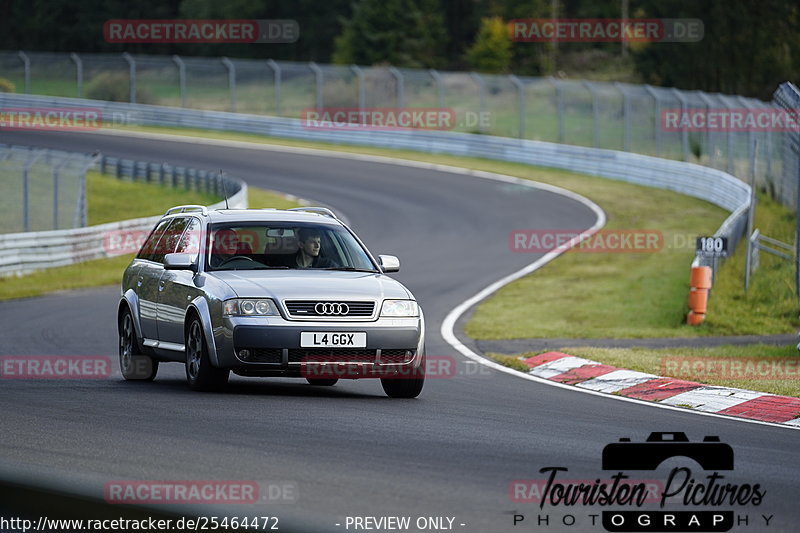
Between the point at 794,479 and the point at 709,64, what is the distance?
166 feet

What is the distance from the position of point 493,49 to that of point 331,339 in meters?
76.0

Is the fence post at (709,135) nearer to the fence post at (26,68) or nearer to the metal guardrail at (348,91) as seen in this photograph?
the metal guardrail at (348,91)

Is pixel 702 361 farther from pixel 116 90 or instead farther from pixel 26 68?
pixel 116 90

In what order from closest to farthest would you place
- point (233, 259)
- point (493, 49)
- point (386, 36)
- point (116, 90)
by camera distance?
point (233, 259)
point (116, 90)
point (386, 36)
point (493, 49)

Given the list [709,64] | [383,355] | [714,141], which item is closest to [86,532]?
[383,355]

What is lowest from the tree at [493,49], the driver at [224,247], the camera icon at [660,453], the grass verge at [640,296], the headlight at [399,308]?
the grass verge at [640,296]

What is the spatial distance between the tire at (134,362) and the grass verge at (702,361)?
389 cm

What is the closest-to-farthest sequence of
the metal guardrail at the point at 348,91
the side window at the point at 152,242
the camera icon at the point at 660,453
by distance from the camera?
the camera icon at the point at 660,453 < the side window at the point at 152,242 < the metal guardrail at the point at 348,91

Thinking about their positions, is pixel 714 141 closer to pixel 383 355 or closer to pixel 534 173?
pixel 534 173

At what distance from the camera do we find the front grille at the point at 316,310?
10.5 meters

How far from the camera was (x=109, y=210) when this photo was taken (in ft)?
130

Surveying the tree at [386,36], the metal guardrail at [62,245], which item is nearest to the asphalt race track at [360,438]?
the metal guardrail at [62,245]

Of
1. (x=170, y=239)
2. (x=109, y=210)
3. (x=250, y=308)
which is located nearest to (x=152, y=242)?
(x=170, y=239)

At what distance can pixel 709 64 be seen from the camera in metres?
56.1
